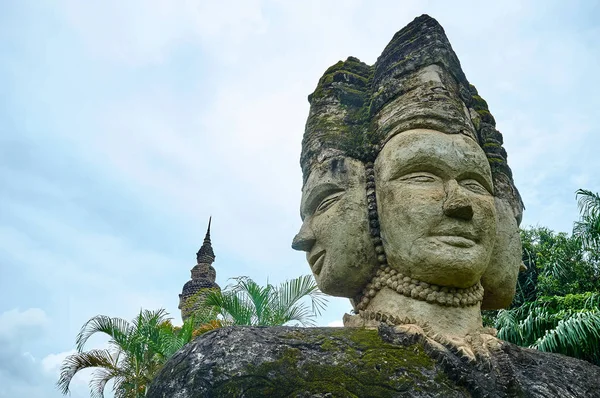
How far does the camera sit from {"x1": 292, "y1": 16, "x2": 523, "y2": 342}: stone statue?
3305 mm

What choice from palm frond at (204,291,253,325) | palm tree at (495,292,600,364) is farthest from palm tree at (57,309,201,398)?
palm tree at (495,292,600,364)

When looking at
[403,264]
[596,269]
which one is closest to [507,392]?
[403,264]

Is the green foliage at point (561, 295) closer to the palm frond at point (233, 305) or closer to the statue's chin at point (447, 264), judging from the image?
the palm frond at point (233, 305)

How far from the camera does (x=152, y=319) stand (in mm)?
11430

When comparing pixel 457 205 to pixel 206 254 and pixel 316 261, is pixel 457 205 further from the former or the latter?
pixel 206 254

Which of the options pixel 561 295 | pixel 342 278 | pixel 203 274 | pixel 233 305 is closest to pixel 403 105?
pixel 342 278

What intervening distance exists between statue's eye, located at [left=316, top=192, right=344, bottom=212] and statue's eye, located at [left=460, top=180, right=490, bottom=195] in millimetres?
829

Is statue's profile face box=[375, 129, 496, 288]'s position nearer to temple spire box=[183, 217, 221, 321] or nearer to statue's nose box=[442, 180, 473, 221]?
statue's nose box=[442, 180, 473, 221]

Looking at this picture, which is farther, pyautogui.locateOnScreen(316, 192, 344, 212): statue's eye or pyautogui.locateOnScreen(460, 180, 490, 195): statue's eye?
pyautogui.locateOnScreen(316, 192, 344, 212): statue's eye

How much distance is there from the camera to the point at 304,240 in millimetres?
3771

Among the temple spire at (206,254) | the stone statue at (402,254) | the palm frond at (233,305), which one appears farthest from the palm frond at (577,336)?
the temple spire at (206,254)

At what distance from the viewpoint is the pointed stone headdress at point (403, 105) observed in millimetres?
3736

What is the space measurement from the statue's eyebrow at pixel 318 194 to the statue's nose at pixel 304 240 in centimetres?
15

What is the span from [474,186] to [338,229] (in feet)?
3.13
